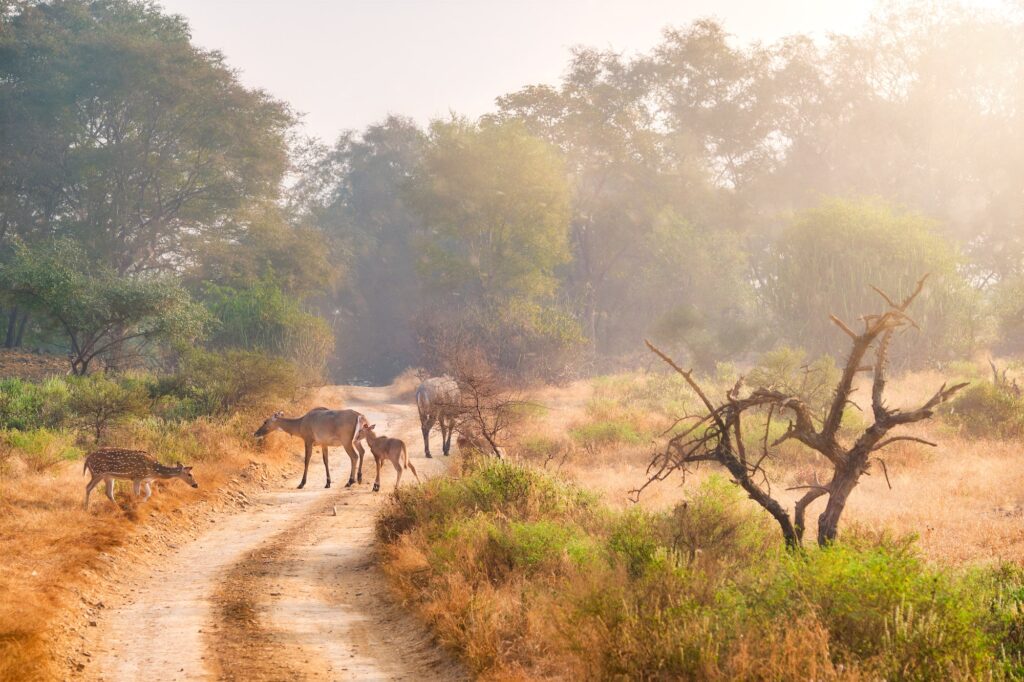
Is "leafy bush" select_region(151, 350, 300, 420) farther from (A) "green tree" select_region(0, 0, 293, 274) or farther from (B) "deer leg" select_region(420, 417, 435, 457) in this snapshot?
(A) "green tree" select_region(0, 0, 293, 274)

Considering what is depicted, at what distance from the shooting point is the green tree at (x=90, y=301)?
2855cm

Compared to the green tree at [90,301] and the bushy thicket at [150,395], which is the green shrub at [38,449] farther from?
the green tree at [90,301]

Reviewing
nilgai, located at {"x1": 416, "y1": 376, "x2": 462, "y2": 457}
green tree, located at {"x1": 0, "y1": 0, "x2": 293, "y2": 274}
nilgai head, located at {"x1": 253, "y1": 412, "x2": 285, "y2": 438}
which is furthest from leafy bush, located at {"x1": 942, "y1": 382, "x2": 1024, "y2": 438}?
green tree, located at {"x1": 0, "y1": 0, "x2": 293, "y2": 274}

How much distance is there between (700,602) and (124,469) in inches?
369

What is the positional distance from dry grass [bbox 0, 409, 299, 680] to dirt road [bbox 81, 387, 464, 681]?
1.69ft

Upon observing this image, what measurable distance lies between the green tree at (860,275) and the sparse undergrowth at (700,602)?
29149mm

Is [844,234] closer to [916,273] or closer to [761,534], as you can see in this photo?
[916,273]

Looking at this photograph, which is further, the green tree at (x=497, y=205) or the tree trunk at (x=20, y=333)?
the green tree at (x=497, y=205)

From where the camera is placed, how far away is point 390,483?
18.8 m

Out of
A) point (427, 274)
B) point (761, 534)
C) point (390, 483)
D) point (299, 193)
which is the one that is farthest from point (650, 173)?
point (761, 534)

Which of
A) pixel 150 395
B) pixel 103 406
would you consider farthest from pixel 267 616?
pixel 150 395

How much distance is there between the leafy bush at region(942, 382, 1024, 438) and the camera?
21039mm

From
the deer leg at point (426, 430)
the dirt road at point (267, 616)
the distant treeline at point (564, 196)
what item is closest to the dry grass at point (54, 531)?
the dirt road at point (267, 616)

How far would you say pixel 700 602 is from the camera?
7.91m
